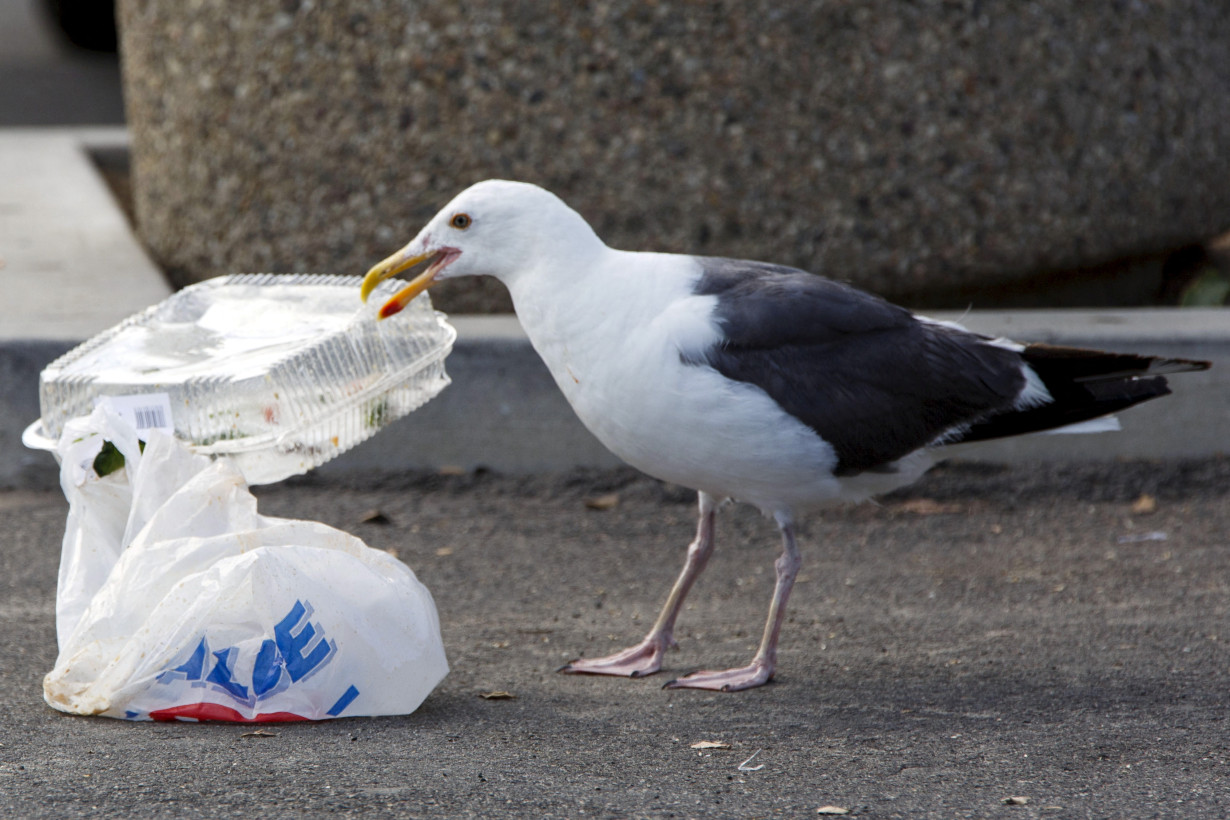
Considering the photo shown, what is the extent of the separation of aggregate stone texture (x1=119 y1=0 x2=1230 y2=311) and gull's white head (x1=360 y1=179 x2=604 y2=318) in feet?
8.48

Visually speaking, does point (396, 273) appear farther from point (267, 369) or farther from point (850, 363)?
point (850, 363)

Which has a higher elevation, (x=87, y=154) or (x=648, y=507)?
(x=87, y=154)

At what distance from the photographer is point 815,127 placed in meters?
5.93

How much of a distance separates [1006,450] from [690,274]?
7.55 feet

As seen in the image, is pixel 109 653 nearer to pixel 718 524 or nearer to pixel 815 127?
pixel 718 524

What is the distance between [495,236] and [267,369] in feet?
2.18

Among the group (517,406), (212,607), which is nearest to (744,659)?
(212,607)

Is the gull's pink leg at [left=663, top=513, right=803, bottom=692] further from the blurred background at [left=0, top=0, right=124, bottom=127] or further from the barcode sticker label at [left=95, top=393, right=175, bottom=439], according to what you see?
the blurred background at [left=0, top=0, right=124, bottom=127]

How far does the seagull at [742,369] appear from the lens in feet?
10.7

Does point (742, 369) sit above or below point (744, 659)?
above

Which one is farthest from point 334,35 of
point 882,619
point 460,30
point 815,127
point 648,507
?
point 882,619

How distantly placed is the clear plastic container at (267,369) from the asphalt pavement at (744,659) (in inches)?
25.4

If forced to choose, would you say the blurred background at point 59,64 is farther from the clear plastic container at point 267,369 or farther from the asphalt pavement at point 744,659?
the clear plastic container at point 267,369

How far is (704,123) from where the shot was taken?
5.87m
